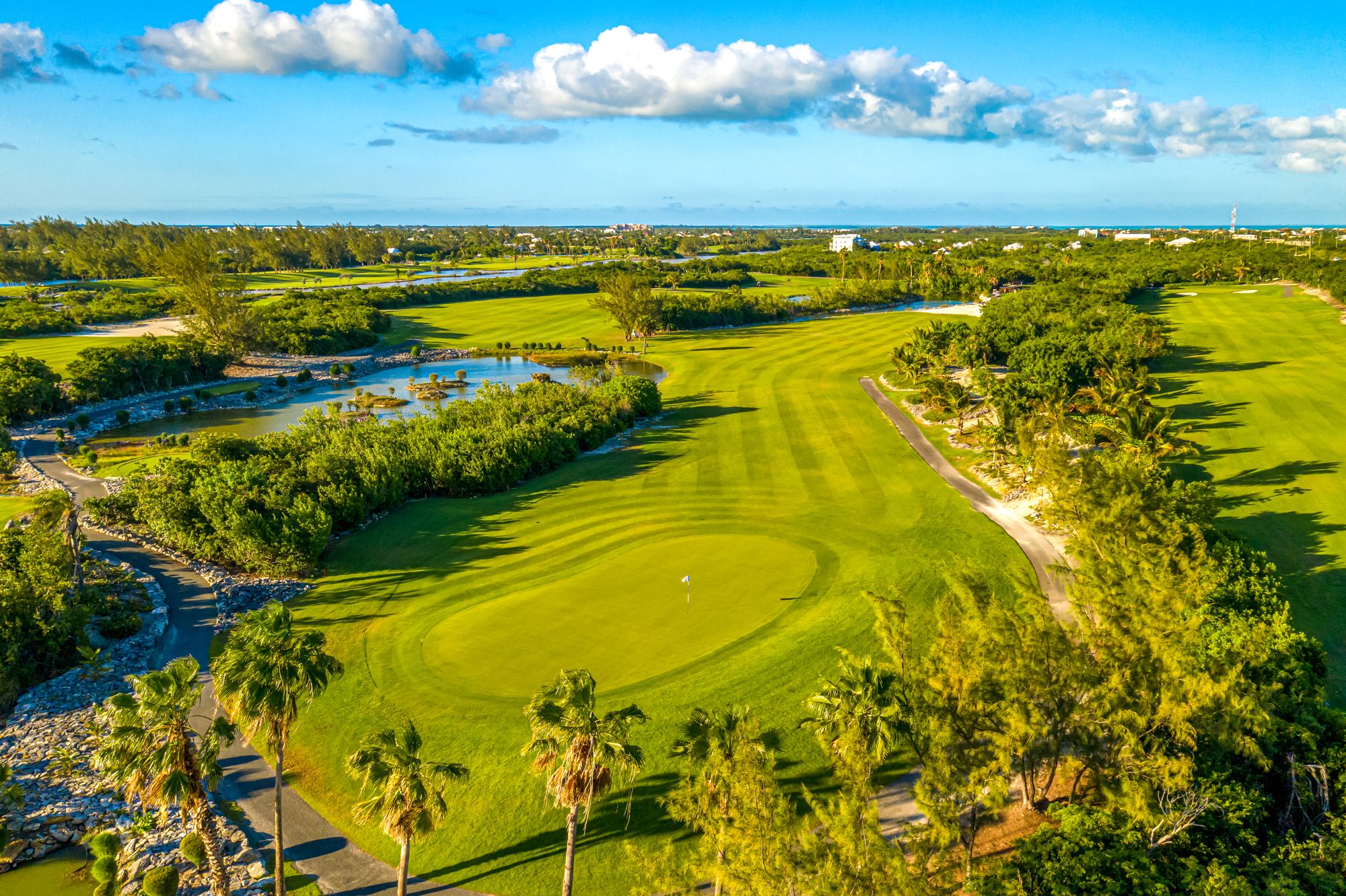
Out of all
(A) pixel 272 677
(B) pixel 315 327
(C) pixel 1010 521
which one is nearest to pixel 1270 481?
(C) pixel 1010 521

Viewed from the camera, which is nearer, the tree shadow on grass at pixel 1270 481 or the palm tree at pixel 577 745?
the palm tree at pixel 577 745

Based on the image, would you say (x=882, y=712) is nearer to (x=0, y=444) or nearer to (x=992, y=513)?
(x=992, y=513)

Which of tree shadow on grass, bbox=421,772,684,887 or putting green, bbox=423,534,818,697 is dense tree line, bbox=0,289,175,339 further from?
tree shadow on grass, bbox=421,772,684,887

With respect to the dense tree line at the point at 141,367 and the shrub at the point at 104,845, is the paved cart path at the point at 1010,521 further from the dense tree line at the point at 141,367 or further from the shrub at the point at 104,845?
the dense tree line at the point at 141,367

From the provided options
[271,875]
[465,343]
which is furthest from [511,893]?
[465,343]

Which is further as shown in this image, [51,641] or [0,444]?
[0,444]

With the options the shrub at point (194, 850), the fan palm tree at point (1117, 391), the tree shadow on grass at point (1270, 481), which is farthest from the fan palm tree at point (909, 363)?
the shrub at point (194, 850)
